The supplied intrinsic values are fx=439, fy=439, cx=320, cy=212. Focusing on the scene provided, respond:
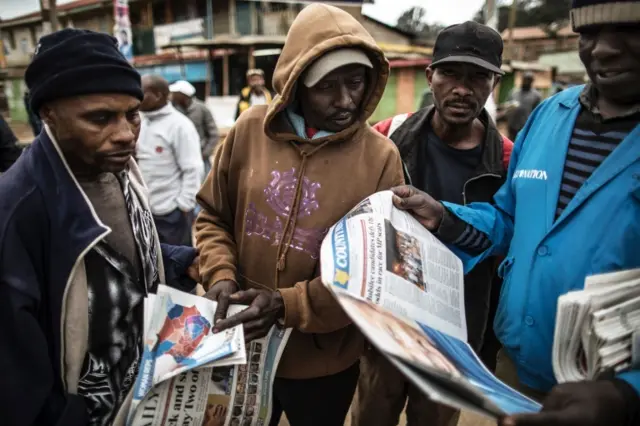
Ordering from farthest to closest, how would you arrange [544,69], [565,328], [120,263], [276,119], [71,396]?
[544,69] → [276,119] → [120,263] → [71,396] → [565,328]

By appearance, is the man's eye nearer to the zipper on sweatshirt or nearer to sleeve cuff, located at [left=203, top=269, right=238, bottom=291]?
sleeve cuff, located at [left=203, top=269, right=238, bottom=291]

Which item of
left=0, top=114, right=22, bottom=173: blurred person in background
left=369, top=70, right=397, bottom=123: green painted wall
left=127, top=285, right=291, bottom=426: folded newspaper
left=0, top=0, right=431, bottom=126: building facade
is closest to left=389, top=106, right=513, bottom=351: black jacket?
left=127, top=285, right=291, bottom=426: folded newspaper

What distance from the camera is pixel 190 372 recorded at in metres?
1.20

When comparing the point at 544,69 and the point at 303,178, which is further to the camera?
the point at 544,69

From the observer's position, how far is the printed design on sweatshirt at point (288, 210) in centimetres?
147

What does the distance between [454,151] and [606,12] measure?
3.08 ft

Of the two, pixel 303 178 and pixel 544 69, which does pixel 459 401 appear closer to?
pixel 303 178

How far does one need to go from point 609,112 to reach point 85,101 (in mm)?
1348

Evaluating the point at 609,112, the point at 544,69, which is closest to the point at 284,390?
the point at 609,112

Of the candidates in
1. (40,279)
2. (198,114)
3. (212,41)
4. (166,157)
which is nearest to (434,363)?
(40,279)

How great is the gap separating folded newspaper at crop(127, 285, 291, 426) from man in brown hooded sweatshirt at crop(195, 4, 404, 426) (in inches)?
6.2

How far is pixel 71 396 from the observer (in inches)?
43.1

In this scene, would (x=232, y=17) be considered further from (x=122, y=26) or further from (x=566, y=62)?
(x=566, y=62)

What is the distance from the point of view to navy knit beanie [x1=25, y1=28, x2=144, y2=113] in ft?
3.50
